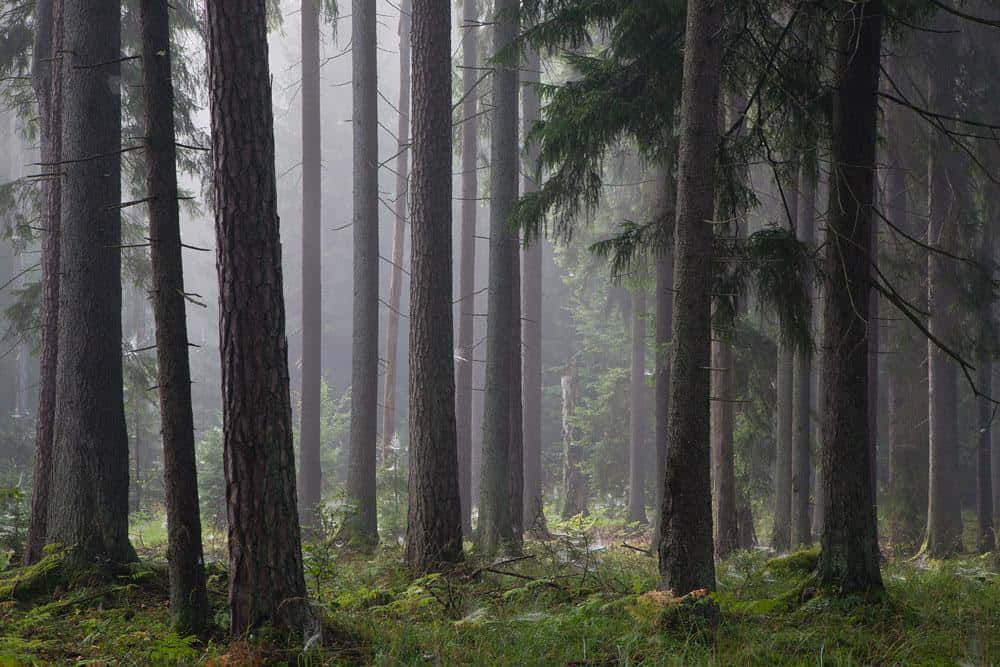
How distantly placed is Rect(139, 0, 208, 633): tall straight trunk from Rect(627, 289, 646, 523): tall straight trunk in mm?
18312

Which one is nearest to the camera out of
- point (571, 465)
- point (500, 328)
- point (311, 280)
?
point (500, 328)

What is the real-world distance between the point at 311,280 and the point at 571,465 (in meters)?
14.1

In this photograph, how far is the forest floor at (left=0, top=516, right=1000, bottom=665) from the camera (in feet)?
15.5

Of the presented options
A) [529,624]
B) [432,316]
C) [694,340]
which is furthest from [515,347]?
[529,624]

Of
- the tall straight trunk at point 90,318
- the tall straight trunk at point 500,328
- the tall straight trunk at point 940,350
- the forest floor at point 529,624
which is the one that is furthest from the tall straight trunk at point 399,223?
the forest floor at point 529,624

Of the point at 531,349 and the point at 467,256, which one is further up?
the point at 467,256

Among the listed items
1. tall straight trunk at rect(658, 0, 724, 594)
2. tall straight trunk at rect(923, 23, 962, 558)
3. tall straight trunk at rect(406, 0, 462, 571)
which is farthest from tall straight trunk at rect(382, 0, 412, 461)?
tall straight trunk at rect(658, 0, 724, 594)

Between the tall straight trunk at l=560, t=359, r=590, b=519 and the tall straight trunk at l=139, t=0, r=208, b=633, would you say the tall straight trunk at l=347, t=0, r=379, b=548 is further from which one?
the tall straight trunk at l=560, t=359, r=590, b=519

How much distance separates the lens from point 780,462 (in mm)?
13383

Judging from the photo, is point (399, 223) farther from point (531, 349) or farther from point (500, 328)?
point (500, 328)

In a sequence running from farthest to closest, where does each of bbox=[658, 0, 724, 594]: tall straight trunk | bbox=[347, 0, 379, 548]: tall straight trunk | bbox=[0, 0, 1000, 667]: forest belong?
bbox=[347, 0, 379, 548]: tall straight trunk
bbox=[658, 0, 724, 594]: tall straight trunk
bbox=[0, 0, 1000, 667]: forest

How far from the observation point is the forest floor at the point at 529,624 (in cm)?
473

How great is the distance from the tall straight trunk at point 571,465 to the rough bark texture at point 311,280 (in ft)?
37.0

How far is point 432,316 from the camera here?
316 inches
